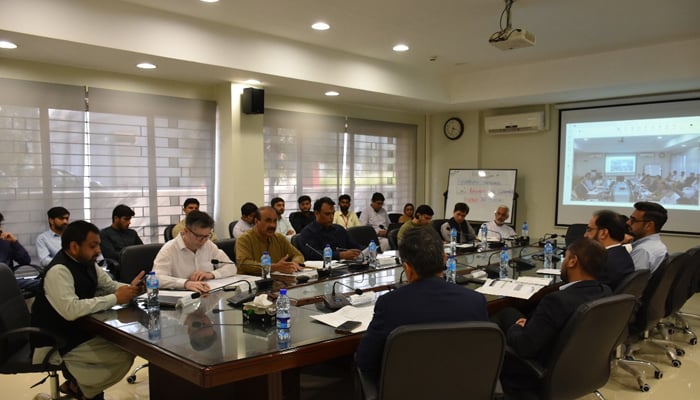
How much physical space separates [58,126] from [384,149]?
454 cm

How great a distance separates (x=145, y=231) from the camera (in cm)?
520

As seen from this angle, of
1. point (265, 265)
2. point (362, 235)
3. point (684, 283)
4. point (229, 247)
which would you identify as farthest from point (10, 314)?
point (684, 283)

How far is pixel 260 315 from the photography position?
7.30ft

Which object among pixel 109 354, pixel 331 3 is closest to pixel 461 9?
pixel 331 3

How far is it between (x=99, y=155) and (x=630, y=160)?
6606mm

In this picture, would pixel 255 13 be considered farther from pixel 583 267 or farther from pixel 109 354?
pixel 583 267

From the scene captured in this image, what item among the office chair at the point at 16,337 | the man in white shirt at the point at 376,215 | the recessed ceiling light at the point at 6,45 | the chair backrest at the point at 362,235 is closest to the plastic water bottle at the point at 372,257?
the chair backrest at the point at 362,235

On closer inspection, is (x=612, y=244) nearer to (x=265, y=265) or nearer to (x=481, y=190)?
(x=265, y=265)

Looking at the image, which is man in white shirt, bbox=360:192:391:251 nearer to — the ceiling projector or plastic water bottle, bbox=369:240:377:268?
plastic water bottle, bbox=369:240:377:268

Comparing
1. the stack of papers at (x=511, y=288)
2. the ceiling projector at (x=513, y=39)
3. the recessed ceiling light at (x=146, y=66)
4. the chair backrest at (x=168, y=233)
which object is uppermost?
the ceiling projector at (x=513, y=39)

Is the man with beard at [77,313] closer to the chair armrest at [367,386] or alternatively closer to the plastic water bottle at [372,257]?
the chair armrest at [367,386]

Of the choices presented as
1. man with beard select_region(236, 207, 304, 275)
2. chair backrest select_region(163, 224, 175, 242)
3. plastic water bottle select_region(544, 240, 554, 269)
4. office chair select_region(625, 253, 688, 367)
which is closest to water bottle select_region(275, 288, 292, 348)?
man with beard select_region(236, 207, 304, 275)

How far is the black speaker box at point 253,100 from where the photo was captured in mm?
5422

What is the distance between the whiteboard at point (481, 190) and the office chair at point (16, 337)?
623 centimetres
